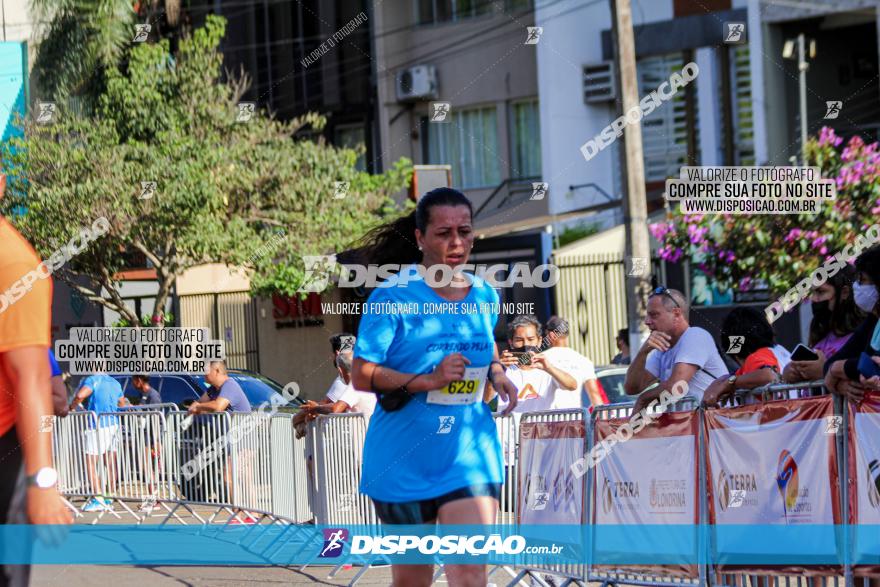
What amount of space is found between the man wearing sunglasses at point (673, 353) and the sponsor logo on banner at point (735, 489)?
3.19 ft

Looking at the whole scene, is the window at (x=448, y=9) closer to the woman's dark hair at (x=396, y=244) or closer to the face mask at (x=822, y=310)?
the face mask at (x=822, y=310)

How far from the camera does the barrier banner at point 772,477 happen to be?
6.71m

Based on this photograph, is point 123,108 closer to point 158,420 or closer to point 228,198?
point 228,198

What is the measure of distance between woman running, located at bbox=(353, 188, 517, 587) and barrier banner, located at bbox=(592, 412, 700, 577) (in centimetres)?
196

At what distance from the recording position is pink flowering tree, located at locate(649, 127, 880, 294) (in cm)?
1783

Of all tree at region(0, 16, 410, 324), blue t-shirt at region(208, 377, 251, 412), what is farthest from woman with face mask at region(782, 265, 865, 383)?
tree at region(0, 16, 410, 324)

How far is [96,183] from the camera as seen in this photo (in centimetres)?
2175

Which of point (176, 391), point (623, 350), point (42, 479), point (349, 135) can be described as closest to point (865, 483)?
point (42, 479)

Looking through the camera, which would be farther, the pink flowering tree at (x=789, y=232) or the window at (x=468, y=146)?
the window at (x=468, y=146)

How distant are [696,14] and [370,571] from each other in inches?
698

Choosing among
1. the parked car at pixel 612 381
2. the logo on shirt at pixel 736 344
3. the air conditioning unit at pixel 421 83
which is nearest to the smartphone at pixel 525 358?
the logo on shirt at pixel 736 344

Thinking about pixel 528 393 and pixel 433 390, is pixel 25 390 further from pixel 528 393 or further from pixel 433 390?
pixel 528 393

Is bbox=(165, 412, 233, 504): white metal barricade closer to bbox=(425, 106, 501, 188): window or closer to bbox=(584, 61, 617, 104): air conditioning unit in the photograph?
bbox=(584, 61, 617, 104): air conditioning unit

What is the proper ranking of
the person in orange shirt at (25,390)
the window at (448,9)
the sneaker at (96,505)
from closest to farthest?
the person in orange shirt at (25,390) < the sneaker at (96,505) < the window at (448,9)
